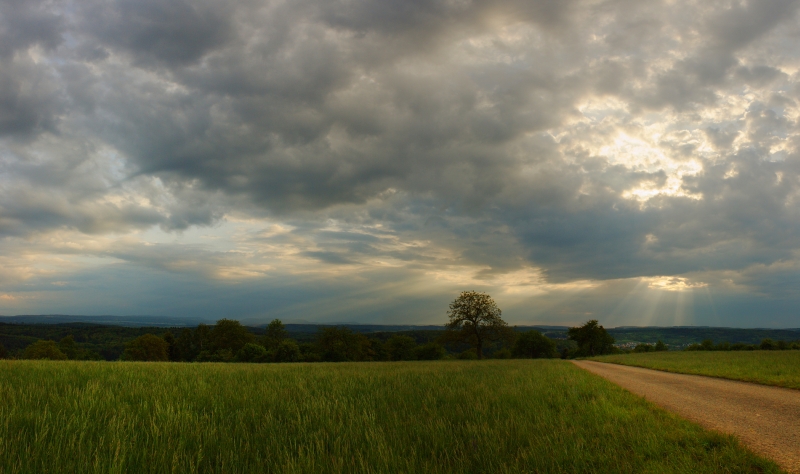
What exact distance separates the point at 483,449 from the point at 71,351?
331ft

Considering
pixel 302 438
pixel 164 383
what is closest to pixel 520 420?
pixel 302 438

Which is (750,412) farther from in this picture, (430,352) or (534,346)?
(534,346)

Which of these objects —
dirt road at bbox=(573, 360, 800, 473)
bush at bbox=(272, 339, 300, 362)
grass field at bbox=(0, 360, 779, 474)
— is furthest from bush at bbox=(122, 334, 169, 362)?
dirt road at bbox=(573, 360, 800, 473)

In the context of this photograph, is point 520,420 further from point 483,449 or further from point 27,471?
point 27,471

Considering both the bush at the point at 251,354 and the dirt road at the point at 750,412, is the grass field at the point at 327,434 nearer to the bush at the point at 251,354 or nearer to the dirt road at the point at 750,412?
the dirt road at the point at 750,412

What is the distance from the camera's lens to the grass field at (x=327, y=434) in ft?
12.3

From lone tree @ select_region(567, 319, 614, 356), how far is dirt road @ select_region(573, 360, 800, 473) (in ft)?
266

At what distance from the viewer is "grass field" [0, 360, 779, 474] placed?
12.3 feet

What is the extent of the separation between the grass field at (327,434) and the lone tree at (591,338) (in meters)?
90.8

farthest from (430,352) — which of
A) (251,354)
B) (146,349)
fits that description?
(146,349)

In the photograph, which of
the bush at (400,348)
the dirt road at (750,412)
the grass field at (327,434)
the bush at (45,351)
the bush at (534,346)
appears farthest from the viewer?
the bush at (534,346)

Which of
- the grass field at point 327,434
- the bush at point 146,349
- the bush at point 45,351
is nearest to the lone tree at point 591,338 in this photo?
the grass field at point 327,434

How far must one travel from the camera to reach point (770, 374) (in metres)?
16.2

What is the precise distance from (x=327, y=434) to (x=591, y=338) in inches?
3809
